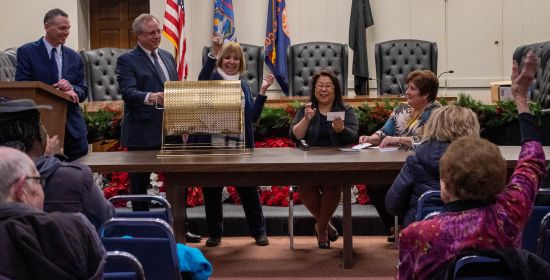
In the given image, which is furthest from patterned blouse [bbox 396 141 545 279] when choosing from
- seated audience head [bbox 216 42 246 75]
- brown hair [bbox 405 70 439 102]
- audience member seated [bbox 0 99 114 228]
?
seated audience head [bbox 216 42 246 75]

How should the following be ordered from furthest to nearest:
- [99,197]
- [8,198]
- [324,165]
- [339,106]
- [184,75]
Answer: [184,75] < [339,106] < [324,165] < [99,197] < [8,198]

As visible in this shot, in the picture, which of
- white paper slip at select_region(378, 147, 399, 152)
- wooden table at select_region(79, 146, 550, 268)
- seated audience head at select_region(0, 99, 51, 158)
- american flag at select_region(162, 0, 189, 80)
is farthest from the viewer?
american flag at select_region(162, 0, 189, 80)

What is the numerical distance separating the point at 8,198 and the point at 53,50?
3020 mm

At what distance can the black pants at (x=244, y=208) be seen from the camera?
201 inches

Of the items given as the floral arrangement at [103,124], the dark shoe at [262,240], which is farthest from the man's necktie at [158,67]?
the dark shoe at [262,240]

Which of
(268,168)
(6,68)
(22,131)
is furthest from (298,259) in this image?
(6,68)

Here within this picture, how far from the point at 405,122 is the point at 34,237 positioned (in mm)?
3416

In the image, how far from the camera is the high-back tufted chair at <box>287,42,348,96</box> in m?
→ 8.54

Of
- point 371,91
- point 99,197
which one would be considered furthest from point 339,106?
point 371,91

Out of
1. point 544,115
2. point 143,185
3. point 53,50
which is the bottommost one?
point 143,185

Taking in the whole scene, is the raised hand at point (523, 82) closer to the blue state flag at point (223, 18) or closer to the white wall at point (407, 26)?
the blue state flag at point (223, 18)

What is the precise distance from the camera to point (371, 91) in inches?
387

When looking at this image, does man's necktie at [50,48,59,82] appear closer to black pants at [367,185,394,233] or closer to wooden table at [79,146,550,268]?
wooden table at [79,146,550,268]

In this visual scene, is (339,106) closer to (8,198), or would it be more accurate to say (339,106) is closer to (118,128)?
(118,128)
